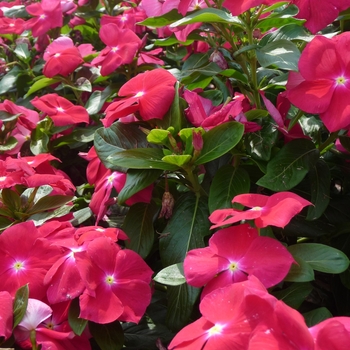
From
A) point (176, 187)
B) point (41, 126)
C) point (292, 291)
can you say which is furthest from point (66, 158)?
point (292, 291)

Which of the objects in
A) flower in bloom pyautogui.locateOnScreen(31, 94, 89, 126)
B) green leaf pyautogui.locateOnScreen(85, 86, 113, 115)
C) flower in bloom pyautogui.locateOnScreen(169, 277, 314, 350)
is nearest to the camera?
flower in bloom pyautogui.locateOnScreen(169, 277, 314, 350)

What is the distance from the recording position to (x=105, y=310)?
0.84 metres

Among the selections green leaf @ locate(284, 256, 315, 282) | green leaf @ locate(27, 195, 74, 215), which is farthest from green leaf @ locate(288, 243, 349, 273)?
green leaf @ locate(27, 195, 74, 215)

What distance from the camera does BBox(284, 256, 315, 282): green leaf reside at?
2.46 ft

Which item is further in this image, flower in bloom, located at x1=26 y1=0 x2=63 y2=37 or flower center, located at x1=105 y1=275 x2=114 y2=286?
flower in bloom, located at x1=26 y1=0 x2=63 y2=37

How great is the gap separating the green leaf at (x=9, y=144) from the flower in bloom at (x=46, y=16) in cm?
57

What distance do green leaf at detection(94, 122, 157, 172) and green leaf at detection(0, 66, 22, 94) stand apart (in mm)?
913

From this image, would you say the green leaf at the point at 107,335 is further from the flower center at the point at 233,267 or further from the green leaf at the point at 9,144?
the green leaf at the point at 9,144

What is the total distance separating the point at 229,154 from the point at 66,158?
58 centimetres

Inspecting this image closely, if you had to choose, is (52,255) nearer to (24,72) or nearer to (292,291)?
(292,291)

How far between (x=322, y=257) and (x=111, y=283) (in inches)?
13.3

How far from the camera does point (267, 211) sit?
773mm

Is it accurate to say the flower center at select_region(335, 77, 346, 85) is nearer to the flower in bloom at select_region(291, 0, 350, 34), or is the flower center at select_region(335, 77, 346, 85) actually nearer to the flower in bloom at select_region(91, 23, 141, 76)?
the flower in bloom at select_region(291, 0, 350, 34)

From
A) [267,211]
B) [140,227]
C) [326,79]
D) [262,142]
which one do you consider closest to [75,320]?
[140,227]
